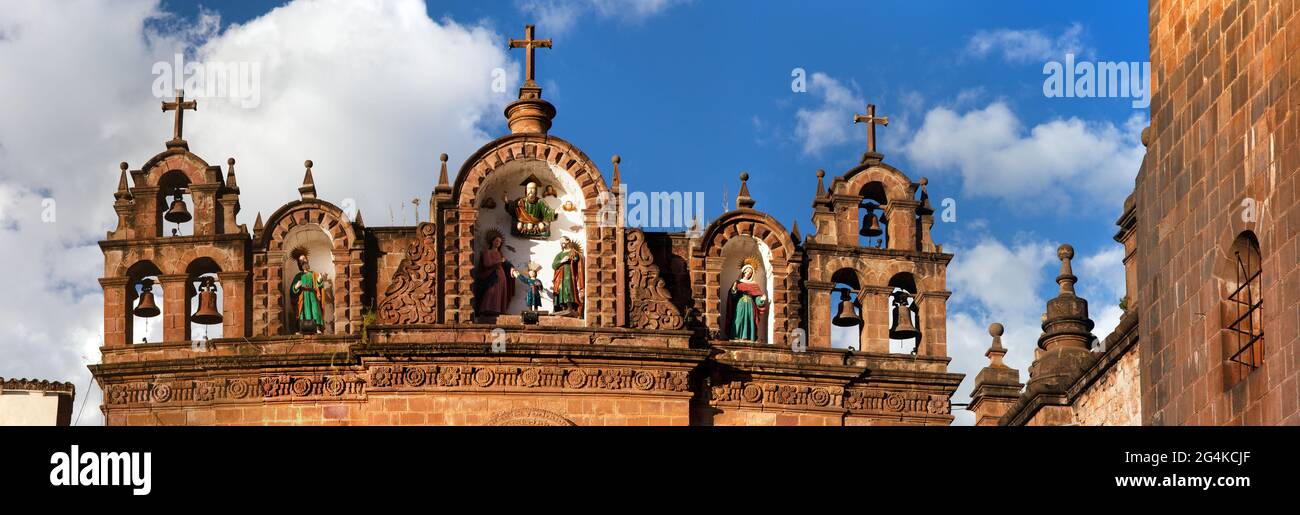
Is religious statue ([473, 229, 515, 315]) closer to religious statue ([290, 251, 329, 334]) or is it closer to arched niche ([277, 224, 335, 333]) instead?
arched niche ([277, 224, 335, 333])

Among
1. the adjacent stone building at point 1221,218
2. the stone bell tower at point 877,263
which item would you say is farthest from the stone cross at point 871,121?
the adjacent stone building at point 1221,218

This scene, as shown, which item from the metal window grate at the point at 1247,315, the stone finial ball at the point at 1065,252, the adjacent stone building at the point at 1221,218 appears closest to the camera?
the adjacent stone building at the point at 1221,218

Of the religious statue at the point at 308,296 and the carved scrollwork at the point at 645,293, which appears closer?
the carved scrollwork at the point at 645,293

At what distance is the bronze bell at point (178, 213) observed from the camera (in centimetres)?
4706

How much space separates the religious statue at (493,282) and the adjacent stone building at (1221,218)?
57.7 ft

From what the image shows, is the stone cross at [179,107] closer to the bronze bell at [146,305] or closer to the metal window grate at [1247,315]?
the bronze bell at [146,305]

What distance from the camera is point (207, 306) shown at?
4641 centimetres

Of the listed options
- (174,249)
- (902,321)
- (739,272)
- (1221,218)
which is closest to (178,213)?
(174,249)

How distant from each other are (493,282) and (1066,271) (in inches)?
395

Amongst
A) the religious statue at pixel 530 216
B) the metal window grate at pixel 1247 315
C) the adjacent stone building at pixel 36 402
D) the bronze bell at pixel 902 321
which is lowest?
the metal window grate at pixel 1247 315

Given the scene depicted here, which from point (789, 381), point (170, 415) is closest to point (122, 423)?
point (170, 415)

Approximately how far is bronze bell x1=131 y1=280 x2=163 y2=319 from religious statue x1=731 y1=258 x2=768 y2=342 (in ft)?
30.3

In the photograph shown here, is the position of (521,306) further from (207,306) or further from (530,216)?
(207,306)
